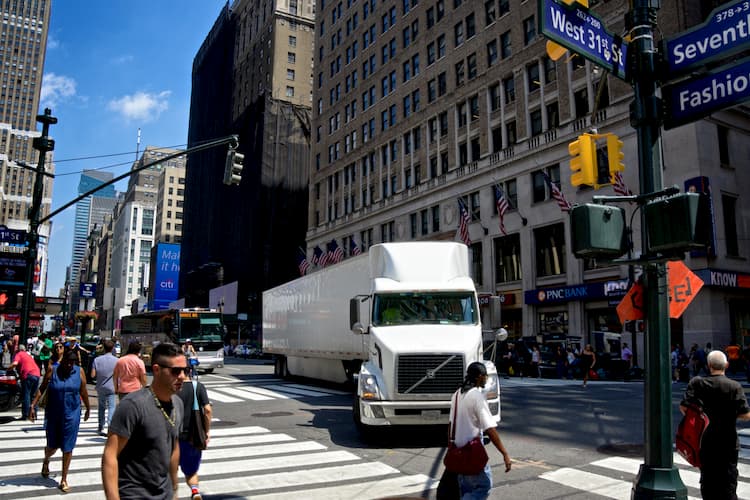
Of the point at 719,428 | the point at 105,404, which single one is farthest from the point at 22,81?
the point at 719,428

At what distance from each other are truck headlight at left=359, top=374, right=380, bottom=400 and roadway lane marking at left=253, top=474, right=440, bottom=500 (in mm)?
2447

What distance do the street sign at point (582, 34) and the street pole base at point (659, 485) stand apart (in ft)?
13.1

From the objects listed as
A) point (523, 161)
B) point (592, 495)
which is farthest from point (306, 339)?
point (523, 161)

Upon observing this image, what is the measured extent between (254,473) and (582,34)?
712cm

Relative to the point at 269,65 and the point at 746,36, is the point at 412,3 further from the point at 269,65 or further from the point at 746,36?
the point at 746,36

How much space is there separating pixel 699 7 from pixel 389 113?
27.6 meters

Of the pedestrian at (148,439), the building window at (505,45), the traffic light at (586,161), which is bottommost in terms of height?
the pedestrian at (148,439)

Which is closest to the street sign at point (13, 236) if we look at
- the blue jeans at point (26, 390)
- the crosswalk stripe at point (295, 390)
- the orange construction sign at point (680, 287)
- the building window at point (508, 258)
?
the blue jeans at point (26, 390)

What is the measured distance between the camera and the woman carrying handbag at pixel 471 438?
5.09m

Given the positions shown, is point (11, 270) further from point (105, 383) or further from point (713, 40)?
point (713, 40)

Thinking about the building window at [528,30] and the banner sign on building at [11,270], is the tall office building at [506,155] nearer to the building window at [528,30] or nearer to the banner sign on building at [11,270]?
the building window at [528,30]

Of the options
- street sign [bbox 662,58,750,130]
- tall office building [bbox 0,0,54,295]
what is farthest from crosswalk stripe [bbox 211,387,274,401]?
tall office building [bbox 0,0,54,295]

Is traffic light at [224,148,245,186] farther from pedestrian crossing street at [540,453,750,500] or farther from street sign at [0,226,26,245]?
pedestrian crossing street at [540,453,750,500]

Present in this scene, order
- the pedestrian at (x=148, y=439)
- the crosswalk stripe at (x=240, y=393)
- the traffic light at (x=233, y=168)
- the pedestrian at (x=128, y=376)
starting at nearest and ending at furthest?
the pedestrian at (x=148, y=439) < the pedestrian at (x=128, y=376) < the traffic light at (x=233, y=168) < the crosswalk stripe at (x=240, y=393)
